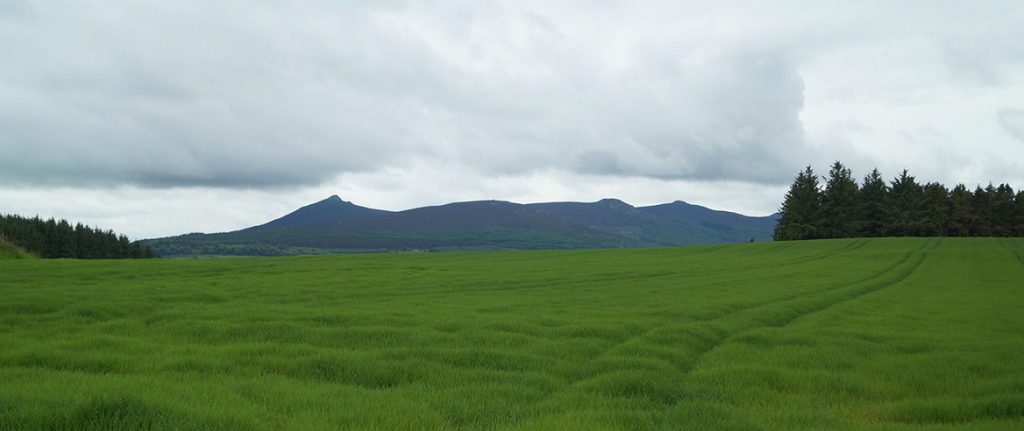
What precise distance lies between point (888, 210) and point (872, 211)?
2489 millimetres

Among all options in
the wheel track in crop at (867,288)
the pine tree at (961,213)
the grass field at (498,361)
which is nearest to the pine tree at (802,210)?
the pine tree at (961,213)

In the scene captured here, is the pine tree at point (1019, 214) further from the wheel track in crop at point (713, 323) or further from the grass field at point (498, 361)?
the grass field at point (498, 361)

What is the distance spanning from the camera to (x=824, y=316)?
2114 centimetres

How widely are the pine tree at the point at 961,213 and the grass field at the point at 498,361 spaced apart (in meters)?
107

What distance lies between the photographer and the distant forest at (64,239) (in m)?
107

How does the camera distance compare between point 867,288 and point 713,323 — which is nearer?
point 713,323

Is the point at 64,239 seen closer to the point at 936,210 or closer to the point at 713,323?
the point at 713,323

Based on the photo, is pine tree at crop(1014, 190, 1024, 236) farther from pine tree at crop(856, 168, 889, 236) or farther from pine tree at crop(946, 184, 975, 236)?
pine tree at crop(856, 168, 889, 236)

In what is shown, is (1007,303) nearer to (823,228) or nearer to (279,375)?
(279,375)

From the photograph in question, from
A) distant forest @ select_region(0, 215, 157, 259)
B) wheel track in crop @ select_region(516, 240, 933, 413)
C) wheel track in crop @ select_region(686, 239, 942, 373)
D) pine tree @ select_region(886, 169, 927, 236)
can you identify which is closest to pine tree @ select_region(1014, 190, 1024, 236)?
pine tree @ select_region(886, 169, 927, 236)

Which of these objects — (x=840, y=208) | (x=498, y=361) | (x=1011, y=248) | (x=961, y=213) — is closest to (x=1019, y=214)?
(x=961, y=213)

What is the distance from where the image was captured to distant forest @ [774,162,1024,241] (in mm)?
112188

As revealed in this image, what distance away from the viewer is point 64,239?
117 metres

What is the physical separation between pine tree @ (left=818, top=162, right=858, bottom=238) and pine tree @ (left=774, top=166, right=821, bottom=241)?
138 centimetres
